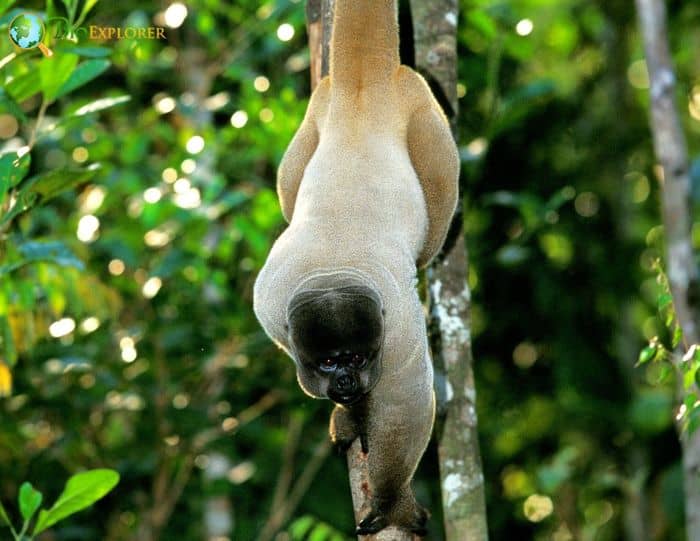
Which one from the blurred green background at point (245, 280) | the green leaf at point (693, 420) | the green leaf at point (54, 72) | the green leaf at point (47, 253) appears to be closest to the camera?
the green leaf at point (693, 420)

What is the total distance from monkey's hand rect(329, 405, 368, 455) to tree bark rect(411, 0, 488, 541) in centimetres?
59

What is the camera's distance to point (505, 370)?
1020 centimetres

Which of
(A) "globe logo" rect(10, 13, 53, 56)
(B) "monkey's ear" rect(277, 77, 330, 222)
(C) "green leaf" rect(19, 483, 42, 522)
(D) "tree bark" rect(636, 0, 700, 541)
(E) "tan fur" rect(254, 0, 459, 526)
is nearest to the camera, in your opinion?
(E) "tan fur" rect(254, 0, 459, 526)

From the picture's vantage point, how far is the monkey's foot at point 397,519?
435cm

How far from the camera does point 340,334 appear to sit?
4066mm

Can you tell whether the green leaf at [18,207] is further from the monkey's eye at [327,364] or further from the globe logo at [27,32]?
the monkey's eye at [327,364]

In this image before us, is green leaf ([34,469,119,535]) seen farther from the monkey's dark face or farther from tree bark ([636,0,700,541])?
tree bark ([636,0,700,541])

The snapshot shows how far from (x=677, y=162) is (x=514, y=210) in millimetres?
2836

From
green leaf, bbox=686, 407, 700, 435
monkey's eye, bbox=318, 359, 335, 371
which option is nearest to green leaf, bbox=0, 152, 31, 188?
monkey's eye, bbox=318, 359, 335, 371

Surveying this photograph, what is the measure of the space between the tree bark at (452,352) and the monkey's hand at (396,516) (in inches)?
10.3

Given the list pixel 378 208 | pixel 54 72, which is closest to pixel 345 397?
pixel 378 208

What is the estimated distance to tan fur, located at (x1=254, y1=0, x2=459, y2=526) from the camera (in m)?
4.30

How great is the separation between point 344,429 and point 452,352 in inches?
30.3

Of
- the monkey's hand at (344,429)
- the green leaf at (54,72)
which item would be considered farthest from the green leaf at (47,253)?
the monkey's hand at (344,429)
